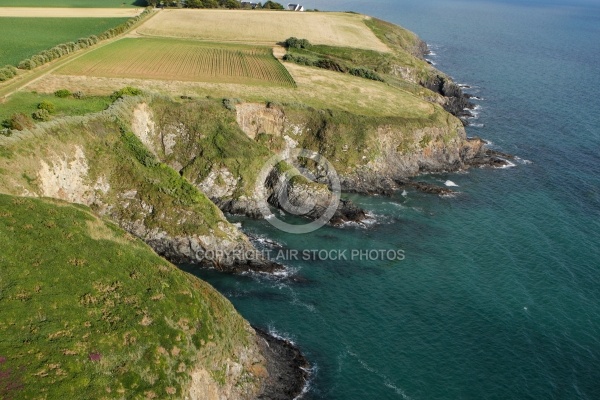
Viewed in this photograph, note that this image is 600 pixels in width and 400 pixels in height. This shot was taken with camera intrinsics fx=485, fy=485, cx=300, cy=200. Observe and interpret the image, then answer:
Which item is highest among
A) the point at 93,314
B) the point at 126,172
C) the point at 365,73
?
the point at 365,73

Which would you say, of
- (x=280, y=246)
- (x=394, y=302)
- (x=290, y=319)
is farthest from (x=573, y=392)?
(x=280, y=246)

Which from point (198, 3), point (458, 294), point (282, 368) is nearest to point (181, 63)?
point (458, 294)

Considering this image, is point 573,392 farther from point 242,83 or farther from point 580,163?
point 242,83

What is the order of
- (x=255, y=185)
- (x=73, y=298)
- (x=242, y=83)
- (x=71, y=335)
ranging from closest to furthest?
1. (x=71, y=335)
2. (x=73, y=298)
3. (x=255, y=185)
4. (x=242, y=83)

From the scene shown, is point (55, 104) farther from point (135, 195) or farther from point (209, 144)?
point (209, 144)

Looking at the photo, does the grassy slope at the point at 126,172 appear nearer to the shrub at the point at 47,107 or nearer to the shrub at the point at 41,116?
the shrub at the point at 41,116
